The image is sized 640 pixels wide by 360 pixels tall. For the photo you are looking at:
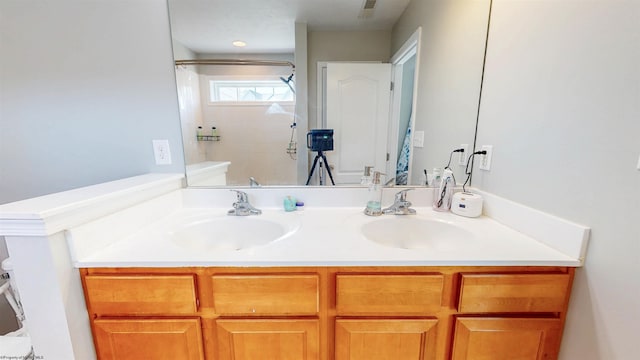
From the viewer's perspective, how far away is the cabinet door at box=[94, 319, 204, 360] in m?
0.78

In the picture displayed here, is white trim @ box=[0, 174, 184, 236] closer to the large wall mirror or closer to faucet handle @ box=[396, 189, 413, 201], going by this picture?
the large wall mirror

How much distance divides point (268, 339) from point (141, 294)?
0.43 metres

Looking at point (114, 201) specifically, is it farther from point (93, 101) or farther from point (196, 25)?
point (196, 25)

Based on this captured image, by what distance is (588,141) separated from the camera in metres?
0.68

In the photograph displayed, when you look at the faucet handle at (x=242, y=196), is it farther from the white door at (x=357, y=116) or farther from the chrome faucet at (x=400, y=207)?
the chrome faucet at (x=400, y=207)

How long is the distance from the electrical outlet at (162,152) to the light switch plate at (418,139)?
127 cm

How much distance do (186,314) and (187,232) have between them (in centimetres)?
37

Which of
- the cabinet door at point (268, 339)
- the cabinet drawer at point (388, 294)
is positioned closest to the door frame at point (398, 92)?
the cabinet drawer at point (388, 294)

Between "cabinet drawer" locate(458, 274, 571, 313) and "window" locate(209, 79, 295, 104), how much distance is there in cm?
108

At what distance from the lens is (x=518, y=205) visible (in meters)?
0.93

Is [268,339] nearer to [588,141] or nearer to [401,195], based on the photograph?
[401,195]

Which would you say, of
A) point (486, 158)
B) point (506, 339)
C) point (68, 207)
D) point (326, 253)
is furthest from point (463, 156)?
point (68, 207)

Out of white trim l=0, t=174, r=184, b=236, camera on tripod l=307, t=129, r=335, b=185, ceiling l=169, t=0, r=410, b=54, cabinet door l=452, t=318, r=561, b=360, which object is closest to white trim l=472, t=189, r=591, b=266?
cabinet door l=452, t=318, r=561, b=360

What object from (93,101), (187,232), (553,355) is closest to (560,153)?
(553,355)
